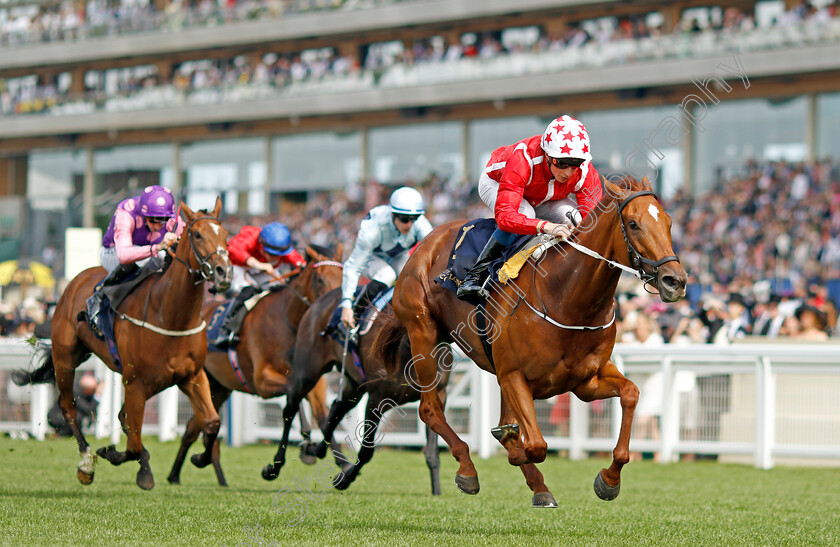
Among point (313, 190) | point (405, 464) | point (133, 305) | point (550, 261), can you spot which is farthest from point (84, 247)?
point (313, 190)

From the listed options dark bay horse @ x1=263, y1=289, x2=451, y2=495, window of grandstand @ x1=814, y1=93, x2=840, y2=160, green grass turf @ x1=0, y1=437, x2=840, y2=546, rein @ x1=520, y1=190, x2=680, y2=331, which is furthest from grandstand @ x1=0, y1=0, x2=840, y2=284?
rein @ x1=520, y1=190, x2=680, y2=331

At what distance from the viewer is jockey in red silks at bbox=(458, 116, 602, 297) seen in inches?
210

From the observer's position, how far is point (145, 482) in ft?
23.2

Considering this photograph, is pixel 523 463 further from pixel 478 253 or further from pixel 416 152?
pixel 416 152

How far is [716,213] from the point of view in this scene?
20.0 metres

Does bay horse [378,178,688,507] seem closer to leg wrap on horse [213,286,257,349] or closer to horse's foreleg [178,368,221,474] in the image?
horse's foreleg [178,368,221,474]

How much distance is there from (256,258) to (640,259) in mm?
4963

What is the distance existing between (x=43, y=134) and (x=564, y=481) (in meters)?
31.5


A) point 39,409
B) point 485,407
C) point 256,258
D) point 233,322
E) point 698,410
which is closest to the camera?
point 233,322

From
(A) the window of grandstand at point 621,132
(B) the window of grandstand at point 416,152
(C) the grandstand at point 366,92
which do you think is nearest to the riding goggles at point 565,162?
(C) the grandstand at point 366,92

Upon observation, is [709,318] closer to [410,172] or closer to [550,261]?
[550,261]

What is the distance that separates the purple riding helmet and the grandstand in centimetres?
1250

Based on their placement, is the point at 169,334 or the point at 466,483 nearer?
the point at 466,483

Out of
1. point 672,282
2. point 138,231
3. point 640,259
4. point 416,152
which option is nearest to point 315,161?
point 416,152
